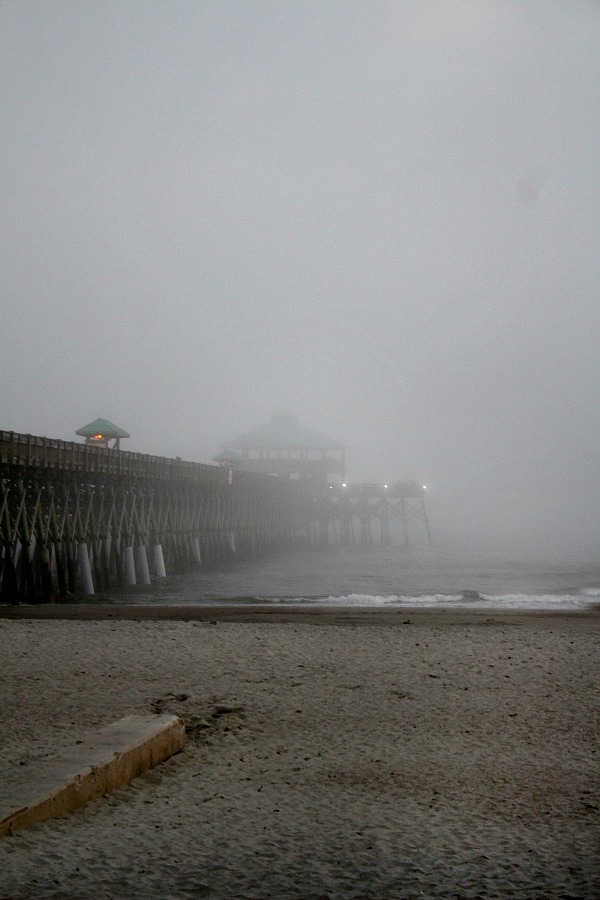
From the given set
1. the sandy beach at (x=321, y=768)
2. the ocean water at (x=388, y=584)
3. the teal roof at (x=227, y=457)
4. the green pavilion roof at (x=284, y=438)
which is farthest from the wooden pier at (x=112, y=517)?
the green pavilion roof at (x=284, y=438)

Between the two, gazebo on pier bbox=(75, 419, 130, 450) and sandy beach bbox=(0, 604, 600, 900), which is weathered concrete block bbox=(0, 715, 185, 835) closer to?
sandy beach bbox=(0, 604, 600, 900)

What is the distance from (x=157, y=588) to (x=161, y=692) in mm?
17731

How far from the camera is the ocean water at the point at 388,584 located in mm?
21475

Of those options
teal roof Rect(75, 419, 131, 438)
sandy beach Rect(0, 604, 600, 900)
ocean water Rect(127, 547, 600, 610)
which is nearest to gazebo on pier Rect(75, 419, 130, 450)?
teal roof Rect(75, 419, 131, 438)

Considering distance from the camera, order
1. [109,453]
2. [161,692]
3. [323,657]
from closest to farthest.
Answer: [161,692] < [323,657] < [109,453]

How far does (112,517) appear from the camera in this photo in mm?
25031

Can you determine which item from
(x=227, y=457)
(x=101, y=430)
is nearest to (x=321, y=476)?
(x=227, y=457)

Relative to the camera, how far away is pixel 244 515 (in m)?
41.8

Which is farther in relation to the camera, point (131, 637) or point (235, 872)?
point (131, 637)

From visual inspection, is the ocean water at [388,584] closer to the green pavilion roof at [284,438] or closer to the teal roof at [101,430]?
the teal roof at [101,430]

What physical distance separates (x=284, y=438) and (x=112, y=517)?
43479mm

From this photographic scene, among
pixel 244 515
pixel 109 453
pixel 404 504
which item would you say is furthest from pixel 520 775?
pixel 404 504

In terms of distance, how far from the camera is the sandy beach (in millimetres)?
3531

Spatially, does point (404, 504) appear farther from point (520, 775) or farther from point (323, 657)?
point (520, 775)
